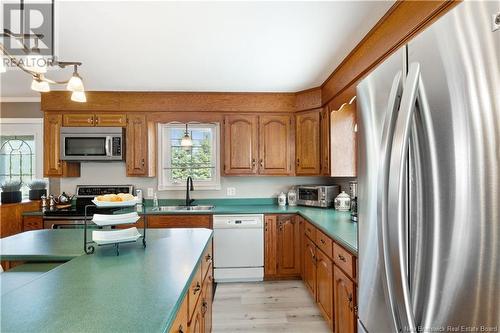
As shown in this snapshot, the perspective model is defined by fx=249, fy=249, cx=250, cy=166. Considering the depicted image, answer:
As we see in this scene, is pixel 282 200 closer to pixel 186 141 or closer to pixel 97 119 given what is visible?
pixel 186 141

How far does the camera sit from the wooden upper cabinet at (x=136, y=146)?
3441 millimetres

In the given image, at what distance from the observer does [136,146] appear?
3449mm

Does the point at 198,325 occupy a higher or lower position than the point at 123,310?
lower

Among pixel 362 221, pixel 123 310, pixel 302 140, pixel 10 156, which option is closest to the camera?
pixel 123 310

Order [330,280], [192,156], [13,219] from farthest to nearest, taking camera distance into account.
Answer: [192,156] < [13,219] < [330,280]

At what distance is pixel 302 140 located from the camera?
3426mm

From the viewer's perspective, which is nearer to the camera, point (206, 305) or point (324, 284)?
point (206, 305)

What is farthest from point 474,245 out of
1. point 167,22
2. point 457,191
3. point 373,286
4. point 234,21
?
point 167,22

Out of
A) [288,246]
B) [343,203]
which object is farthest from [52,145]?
[343,203]

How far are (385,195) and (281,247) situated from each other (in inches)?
103

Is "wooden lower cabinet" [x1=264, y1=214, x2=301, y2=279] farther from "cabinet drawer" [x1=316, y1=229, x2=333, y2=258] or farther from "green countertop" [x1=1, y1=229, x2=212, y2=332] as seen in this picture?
"green countertop" [x1=1, y1=229, x2=212, y2=332]

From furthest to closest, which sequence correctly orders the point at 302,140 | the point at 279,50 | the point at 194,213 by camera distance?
the point at 302,140
the point at 194,213
the point at 279,50

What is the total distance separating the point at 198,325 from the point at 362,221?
41.8 inches

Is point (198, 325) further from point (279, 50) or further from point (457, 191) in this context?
point (279, 50)
